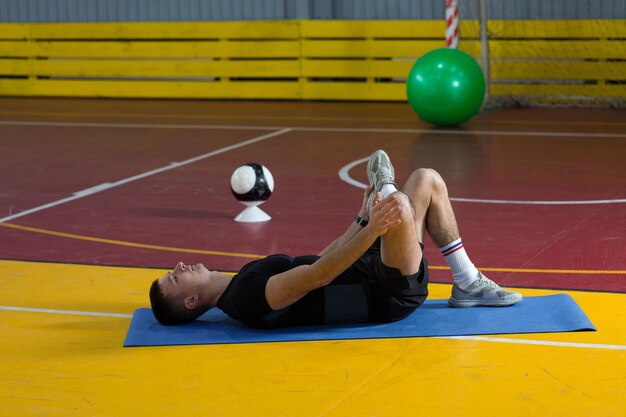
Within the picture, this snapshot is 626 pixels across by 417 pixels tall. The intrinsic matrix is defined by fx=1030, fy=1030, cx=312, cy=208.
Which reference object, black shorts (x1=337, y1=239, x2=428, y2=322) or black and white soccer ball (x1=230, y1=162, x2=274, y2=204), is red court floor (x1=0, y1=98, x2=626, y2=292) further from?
black shorts (x1=337, y1=239, x2=428, y2=322)

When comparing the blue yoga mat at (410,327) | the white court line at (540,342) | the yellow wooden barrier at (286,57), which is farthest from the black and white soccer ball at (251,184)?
the yellow wooden barrier at (286,57)

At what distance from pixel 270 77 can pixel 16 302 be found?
11951mm

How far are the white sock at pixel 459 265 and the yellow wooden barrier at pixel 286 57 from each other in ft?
34.4

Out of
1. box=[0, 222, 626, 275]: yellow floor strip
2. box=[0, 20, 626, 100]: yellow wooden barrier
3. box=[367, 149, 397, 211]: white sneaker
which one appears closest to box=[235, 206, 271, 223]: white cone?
box=[0, 222, 626, 275]: yellow floor strip

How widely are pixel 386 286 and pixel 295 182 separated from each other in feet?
16.1

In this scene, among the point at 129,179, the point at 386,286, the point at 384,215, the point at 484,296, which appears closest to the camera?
the point at 384,215

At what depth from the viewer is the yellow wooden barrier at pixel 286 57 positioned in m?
15.7

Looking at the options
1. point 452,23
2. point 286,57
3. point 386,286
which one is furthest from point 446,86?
point 386,286

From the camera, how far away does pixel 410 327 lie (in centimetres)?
544

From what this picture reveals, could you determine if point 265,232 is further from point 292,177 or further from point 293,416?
point 293,416

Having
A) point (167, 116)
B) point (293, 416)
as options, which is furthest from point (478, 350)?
point (167, 116)

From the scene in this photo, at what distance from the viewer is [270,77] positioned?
1780cm

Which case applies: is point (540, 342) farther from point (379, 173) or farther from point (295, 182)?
point (295, 182)

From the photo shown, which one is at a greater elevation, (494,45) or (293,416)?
(494,45)
